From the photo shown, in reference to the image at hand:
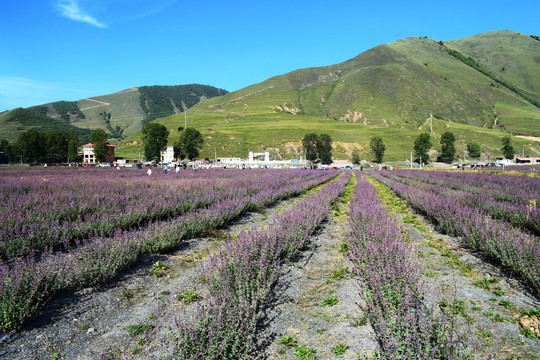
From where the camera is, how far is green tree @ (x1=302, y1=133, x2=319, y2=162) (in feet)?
329

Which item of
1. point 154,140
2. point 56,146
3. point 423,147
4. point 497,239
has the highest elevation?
point 154,140

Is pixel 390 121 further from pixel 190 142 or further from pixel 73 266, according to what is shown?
pixel 73 266

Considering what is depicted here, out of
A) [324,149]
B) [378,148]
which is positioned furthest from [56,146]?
[378,148]

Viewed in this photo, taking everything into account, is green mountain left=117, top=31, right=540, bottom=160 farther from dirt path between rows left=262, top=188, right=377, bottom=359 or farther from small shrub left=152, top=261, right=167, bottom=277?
dirt path between rows left=262, top=188, right=377, bottom=359

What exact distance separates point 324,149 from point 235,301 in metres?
98.6

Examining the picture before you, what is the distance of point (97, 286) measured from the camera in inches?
163

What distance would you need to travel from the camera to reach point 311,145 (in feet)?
332

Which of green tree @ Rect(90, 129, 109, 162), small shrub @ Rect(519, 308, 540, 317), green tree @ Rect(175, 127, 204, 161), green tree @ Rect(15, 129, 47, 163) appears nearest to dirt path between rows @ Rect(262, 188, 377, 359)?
small shrub @ Rect(519, 308, 540, 317)

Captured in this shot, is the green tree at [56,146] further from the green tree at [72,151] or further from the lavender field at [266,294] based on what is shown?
the lavender field at [266,294]

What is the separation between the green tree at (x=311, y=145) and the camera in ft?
329

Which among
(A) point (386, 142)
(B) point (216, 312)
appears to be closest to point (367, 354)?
(B) point (216, 312)

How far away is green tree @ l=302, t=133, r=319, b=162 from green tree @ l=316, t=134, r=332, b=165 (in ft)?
4.12

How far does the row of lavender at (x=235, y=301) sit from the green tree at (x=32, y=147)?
338 feet

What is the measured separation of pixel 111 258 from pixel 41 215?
351 cm
